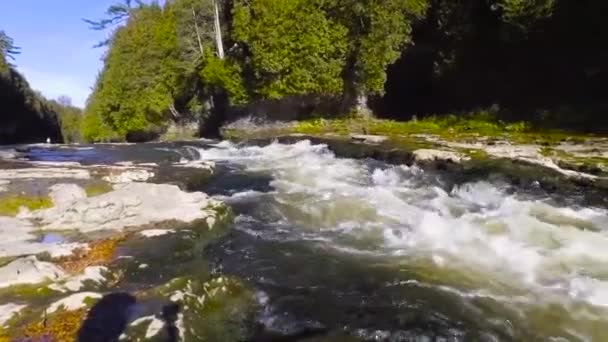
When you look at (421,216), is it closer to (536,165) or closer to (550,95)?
(536,165)

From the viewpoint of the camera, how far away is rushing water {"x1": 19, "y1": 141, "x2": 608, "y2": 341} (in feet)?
20.2

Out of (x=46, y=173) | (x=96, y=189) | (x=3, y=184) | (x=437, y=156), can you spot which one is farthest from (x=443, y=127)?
(x=3, y=184)

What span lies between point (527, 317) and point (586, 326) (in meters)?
0.68

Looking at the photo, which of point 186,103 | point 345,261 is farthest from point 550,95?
point 186,103

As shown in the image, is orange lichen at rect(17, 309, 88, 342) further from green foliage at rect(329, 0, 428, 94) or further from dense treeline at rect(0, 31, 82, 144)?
dense treeline at rect(0, 31, 82, 144)

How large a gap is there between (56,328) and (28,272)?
177 centimetres

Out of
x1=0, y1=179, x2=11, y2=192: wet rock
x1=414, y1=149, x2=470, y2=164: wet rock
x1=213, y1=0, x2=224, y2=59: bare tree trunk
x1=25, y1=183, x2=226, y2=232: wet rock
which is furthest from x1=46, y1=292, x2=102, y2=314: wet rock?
x1=213, y1=0, x2=224, y2=59: bare tree trunk

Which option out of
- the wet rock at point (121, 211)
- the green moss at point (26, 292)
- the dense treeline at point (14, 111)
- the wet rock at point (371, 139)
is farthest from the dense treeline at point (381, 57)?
the dense treeline at point (14, 111)

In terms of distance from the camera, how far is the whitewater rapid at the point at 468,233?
7.01 metres

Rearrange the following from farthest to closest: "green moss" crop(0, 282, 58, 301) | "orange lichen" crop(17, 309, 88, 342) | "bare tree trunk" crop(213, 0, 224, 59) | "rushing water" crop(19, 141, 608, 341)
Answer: "bare tree trunk" crop(213, 0, 224, 59) < "rushing water" crop(19, 141, 608, 341) < "green moss" crop(0, 282, 58, 301) < "orange lichen" crop(17, 309, 88, 342)

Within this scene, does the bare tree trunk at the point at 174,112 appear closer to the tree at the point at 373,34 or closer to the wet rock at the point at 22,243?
the tree at the point at 373,34

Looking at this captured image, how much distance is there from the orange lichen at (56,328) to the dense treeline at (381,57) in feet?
74.7

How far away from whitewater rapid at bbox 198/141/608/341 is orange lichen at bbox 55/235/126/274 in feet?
11.1

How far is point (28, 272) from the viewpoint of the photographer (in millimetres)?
6590
